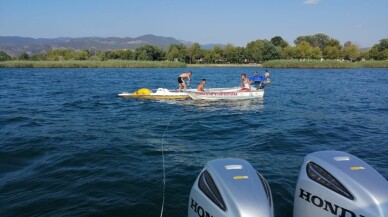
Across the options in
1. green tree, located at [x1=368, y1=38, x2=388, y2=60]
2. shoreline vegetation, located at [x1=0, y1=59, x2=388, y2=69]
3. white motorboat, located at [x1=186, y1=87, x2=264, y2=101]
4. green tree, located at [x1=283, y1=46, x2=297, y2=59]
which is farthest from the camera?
green tree, located at [x1=283, y1=46, x2=297, y2=59]

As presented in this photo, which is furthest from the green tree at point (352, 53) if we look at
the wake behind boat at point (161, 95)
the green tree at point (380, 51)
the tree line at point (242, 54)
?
the wake behind boat at point (161, 95)

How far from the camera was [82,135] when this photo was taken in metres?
11.8

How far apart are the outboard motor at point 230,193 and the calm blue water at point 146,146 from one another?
2079mm

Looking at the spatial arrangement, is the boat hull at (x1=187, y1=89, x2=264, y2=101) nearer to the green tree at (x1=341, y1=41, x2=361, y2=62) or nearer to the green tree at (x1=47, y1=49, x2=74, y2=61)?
the green tree at (x1=341, y1=41, x2=361, y2=62)

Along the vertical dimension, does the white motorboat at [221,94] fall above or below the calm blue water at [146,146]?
above

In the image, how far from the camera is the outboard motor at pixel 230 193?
11.9 ft

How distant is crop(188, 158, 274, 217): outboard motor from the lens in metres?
3.62

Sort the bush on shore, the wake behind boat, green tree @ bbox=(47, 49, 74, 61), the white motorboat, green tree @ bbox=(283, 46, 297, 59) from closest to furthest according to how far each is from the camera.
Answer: the white motorboat < the wake behind boat < the bush on shore < green tree @ bbox=(283, 46, 297, 59) < green tree @ bbox=(47, 49, 74, 61)

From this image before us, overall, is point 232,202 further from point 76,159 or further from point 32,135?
point 32,135

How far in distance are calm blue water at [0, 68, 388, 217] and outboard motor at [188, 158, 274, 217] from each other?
208 centimetres

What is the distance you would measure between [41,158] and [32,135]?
114 inches

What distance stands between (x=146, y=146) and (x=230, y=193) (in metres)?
6.99

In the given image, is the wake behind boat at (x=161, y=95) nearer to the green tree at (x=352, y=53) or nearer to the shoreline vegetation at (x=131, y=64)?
the shoreline vegetation at (x=131, y=64)

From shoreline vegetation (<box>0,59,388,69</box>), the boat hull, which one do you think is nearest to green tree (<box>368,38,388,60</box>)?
shoreline vegetation (<box>0,59,388,69</box>)
